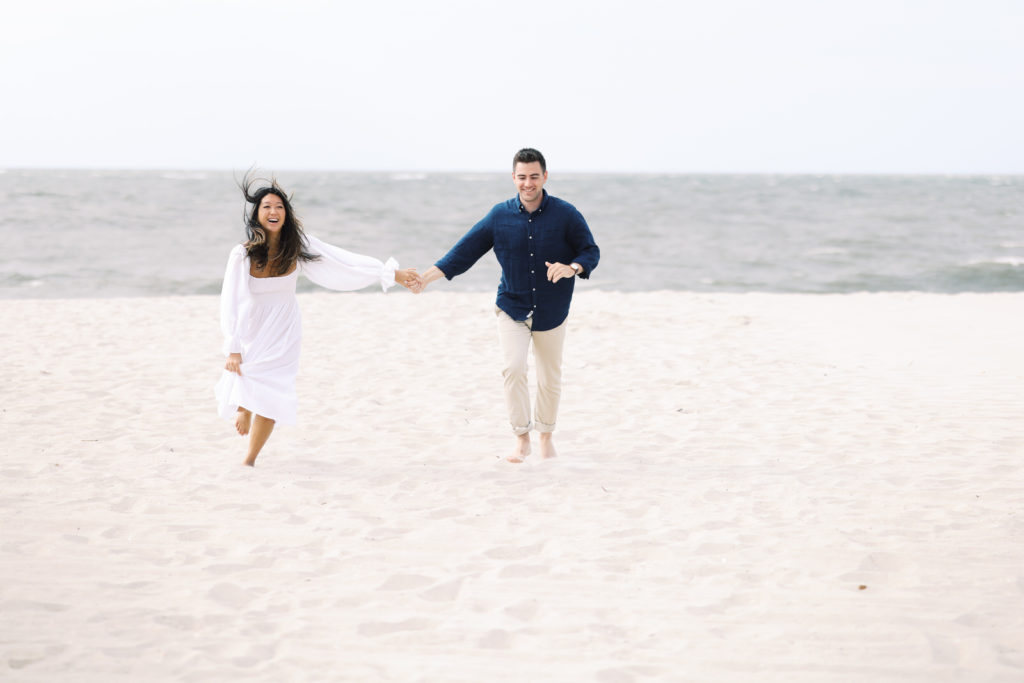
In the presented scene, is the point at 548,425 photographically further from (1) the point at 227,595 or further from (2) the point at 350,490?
(1) the point at 227,595

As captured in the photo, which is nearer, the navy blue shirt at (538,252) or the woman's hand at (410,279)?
the navy blue shirt at (538,252)

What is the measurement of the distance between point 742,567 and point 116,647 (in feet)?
8.26

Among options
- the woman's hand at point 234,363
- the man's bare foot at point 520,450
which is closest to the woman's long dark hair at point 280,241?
the woman's hand at point 234,363

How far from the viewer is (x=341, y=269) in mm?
5035

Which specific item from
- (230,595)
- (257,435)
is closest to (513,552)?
(230,595)

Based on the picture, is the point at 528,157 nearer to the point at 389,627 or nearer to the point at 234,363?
the point at 234,363

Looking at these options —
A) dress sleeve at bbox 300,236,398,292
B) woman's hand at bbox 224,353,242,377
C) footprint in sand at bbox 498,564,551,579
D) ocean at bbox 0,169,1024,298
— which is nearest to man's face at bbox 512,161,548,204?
dress sleeve at bbox 300,236,398,292

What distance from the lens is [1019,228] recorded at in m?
30.5

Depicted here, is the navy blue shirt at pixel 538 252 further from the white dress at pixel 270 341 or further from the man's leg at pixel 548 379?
the white dress at pixel 270 341

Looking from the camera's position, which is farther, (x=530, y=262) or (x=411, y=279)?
(x=411, y=279)

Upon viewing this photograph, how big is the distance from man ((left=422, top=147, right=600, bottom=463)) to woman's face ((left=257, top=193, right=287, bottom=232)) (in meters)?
0.91

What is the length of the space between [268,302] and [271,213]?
529mm

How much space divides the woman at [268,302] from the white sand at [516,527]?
1.43ft

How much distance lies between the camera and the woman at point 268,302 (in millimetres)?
4703
